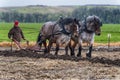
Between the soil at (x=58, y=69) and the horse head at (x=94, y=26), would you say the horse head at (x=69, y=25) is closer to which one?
the horse head at (x=94, y=26)

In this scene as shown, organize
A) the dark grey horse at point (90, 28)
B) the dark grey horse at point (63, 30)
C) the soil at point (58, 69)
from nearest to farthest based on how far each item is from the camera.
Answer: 1. the soil at point (58, 69)
2. the dark grey horse at point (90, 28)
3. the dark grey horse at point (63, 30)

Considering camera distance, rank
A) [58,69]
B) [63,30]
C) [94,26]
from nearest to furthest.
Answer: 1. [58,69]
2. [94,26]
3. [63,30]

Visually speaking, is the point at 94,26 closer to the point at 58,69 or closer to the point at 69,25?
the point at 69,25

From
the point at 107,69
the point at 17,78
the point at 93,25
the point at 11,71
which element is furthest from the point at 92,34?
the point at 17,78

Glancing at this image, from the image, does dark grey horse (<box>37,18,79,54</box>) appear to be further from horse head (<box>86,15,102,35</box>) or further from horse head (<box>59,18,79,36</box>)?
horse head (<box>86,15,102,35</box>)

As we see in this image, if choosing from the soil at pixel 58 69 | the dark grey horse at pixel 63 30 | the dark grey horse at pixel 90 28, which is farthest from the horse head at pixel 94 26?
the soil at pixel 58 69

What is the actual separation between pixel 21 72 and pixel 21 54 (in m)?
6.74

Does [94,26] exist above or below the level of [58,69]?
above

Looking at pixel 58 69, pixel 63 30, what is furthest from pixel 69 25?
pixel 58 69

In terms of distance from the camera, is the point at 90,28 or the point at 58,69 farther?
the point at 90,28

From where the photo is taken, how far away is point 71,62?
60.5ft

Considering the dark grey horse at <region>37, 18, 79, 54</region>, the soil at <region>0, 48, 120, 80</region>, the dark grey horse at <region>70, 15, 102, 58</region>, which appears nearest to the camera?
the soil at <region>0, 48, 120, 80</region>

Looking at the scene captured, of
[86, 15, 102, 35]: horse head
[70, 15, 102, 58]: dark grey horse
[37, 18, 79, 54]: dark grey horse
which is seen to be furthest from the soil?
[86, 15, 102, 35]: horse head

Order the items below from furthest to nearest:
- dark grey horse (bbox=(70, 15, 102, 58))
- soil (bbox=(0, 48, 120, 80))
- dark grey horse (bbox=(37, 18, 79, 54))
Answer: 1. dark grey horse (bbox=(37, 18, 79, 54))
2. dark grey horse (bbox=(70, 15, 102, 58))
3. soil (bbox=(0, 48, 120, 80))
